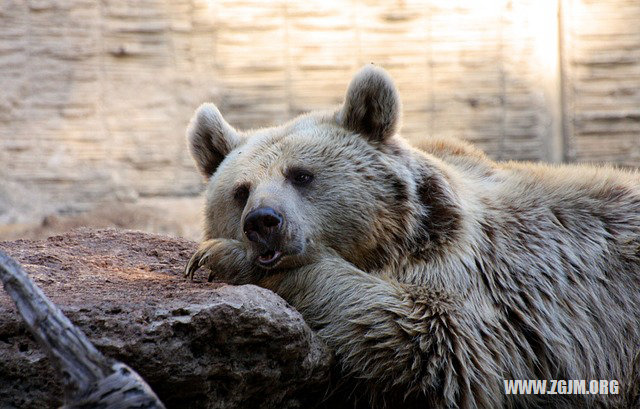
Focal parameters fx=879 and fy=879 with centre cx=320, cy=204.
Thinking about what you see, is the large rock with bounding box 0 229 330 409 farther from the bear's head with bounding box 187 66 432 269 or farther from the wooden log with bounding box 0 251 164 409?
the bear's head with bounding box 187 66 432 269

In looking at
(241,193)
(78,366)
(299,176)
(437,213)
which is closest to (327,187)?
(299,176)

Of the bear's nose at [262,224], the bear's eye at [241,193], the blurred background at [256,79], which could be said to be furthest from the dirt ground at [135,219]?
the bear's nose at [262,224]

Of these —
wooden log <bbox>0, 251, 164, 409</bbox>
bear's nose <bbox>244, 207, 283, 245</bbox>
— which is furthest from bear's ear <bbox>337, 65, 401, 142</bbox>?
wooden log <bbox>0, 251, 164, 409</bbox>

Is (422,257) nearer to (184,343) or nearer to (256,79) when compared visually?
(184,343)

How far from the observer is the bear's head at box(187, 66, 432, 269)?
4.35m

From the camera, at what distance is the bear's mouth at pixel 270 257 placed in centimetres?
430

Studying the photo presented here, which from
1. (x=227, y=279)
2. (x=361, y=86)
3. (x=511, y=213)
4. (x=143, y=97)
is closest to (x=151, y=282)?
(x=227, y=279)

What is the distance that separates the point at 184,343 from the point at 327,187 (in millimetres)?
1323

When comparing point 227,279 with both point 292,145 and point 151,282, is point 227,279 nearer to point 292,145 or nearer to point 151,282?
point 151,282

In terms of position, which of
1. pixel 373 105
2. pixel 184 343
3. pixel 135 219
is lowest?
pixel 135 219

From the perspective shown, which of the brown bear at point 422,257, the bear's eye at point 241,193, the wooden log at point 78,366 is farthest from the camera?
the bear's eye at point 241,193

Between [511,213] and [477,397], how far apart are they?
1.11 metres

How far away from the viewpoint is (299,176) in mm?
4656

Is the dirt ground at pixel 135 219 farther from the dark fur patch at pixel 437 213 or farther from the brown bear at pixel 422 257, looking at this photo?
the dark fur patch at pixel 437 213
